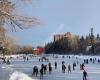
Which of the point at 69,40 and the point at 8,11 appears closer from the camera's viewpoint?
the point at 8,11

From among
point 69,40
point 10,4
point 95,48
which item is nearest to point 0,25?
point 10,4

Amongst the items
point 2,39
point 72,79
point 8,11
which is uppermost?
point 8,11

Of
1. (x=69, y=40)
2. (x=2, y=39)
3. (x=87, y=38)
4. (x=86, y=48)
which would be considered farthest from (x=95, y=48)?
(x=2, y=39)

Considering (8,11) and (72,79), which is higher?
(8,11)

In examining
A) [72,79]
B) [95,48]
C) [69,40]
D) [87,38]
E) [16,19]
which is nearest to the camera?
[16,19]

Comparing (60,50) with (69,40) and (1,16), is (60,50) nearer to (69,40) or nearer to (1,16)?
(69,40)

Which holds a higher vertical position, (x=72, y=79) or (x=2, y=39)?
(x=2, y=39)

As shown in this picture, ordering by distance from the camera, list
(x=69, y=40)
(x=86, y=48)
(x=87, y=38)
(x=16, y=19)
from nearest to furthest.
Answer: (x=16, y=19) < (x=86, y=48) < (x=87, y=38) < (x=69, y=40)

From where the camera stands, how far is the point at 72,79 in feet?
87.4

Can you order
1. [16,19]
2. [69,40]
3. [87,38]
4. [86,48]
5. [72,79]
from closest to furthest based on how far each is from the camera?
1. [16,19]
2. [72,79]
3. [86,48]
4. [87,38]
5. [69,40]

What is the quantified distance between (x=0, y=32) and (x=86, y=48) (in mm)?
134383

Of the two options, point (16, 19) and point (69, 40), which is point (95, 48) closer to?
point (69, 40)

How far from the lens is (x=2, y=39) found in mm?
5883

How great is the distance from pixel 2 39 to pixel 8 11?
73 cm
